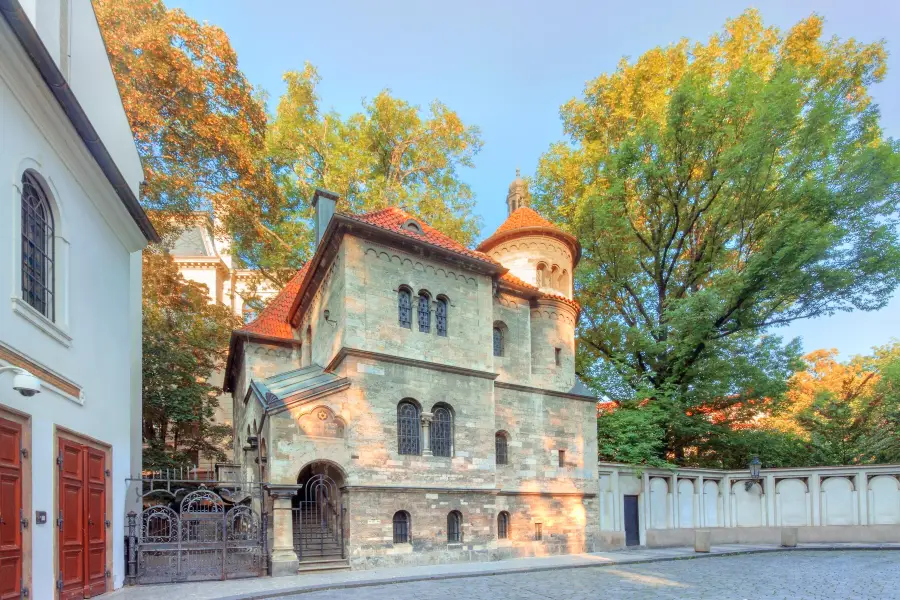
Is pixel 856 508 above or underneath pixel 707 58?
underneath

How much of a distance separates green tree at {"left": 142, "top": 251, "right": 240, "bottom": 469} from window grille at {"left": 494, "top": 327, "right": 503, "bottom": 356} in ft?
40.4

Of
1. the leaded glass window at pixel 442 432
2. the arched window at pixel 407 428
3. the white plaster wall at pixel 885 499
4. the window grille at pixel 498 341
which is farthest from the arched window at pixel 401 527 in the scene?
the white plaster wall at pixel 885 499

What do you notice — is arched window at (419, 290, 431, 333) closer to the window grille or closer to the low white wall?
the window grille

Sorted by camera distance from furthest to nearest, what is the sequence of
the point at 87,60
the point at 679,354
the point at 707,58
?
the point at 707,58 → the point at 679,354 → the point at 87,60

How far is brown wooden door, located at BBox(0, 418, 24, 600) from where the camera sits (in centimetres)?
608

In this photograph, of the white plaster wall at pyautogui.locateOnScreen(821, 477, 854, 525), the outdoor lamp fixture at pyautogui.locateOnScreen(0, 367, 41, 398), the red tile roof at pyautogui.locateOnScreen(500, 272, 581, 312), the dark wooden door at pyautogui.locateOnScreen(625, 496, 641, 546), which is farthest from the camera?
the white plaster wall at pyautogui.locateOnScreen(821, 477, 854, 525)

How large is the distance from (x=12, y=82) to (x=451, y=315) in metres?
11.2

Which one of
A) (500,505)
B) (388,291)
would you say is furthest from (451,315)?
(500,505)

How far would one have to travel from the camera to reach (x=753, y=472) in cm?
2080

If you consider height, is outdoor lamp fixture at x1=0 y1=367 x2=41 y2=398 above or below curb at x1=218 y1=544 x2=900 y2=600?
above

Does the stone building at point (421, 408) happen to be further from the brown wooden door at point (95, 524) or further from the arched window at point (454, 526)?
the brown wooden door at point (95, 524)

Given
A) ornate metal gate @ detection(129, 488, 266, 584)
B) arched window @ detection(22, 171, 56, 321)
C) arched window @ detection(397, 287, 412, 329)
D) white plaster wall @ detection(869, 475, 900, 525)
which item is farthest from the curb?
arched window @ detection(397, 287, 412, 329)

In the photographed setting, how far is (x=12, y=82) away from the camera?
6.46 metres

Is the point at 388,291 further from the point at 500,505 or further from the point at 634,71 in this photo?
Answer: the point at 634,71
